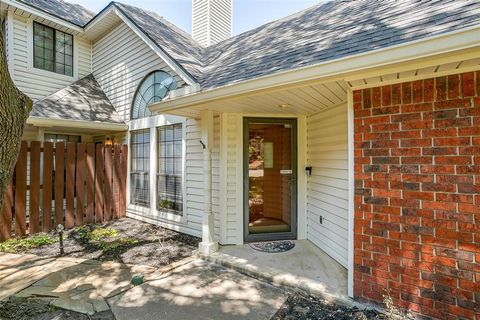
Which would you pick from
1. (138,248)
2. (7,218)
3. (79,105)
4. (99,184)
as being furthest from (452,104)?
(79,105)

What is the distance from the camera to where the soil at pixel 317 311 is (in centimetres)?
263

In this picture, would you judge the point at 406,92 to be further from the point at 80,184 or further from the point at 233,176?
the point at 80,184

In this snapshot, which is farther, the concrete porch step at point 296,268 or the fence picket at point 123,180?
the fence picket at point 123,180

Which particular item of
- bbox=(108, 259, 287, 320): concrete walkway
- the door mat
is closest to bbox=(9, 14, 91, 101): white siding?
bbox=(108, 259, 287, 320): concrete walkway

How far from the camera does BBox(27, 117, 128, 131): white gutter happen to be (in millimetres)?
5668

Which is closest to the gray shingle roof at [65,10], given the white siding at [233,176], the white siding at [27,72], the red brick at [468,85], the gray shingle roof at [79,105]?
the white siding at [27,72]

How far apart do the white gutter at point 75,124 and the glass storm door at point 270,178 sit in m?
3.92

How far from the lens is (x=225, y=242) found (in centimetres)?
464

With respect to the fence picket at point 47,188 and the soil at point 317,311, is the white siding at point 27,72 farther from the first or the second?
the soil at point 317,311

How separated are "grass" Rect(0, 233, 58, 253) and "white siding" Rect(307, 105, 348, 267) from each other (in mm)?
4944

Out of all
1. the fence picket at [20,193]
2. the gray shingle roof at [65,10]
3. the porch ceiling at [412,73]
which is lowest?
the fence picket at [20,193]

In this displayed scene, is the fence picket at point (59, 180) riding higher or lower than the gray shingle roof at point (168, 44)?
lower

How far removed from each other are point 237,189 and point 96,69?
22.4 feet

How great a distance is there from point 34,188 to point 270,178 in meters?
4.83
